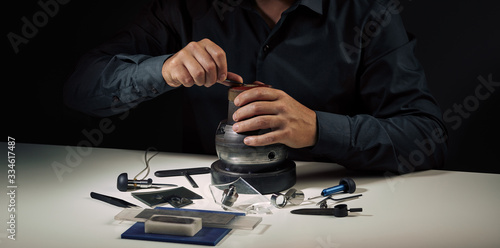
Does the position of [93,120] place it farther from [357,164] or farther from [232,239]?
[232,239]

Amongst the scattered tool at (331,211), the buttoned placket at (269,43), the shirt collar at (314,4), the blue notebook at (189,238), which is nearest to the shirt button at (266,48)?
the buttoned placket at (269,43)

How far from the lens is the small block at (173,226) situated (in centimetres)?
122

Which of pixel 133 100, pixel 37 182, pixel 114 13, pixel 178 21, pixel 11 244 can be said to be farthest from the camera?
pixel 114 13

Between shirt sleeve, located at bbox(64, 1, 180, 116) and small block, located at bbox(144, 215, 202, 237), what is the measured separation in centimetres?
66

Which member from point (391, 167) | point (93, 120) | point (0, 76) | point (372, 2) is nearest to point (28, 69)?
point (0, 76)

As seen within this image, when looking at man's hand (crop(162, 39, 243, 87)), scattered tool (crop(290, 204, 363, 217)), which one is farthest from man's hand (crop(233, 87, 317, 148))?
scattered tool (crop(290, 204, 363, 217))

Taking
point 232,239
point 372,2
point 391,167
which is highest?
point 372,2

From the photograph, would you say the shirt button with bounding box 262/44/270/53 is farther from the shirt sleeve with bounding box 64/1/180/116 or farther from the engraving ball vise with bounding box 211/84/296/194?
the engraving ball vise with bounding box 211/84/296/194

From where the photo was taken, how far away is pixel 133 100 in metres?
1.96

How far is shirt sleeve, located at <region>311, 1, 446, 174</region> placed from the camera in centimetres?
168

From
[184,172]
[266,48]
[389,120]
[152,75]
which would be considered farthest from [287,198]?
[266,48]

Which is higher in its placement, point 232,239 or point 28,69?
point 28,69

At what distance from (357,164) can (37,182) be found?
936mm

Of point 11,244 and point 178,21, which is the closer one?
point 11,244
